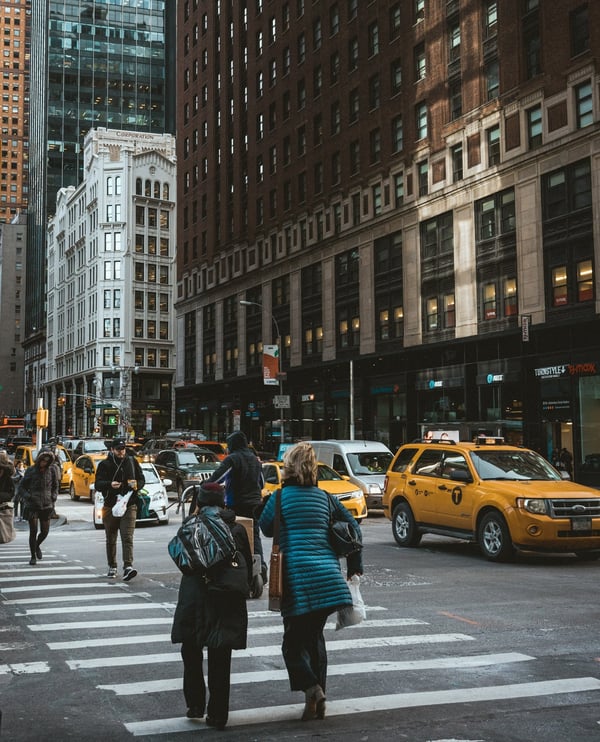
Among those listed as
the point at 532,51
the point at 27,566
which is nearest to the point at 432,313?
the point at 532,51

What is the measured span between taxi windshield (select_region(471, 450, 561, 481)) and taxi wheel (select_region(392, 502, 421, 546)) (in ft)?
6.34

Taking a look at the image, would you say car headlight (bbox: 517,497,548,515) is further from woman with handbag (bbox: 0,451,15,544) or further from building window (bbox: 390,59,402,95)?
building window (bbox: 390,59,402,95)

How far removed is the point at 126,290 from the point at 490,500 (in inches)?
3771

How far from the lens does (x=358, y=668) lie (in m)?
7.16

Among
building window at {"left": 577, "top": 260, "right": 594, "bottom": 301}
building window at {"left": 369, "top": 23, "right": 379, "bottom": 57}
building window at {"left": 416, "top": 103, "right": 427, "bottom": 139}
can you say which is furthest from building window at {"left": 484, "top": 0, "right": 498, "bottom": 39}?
building window at {"left": 577, "top": 260, "right": 594, "bottom": 301}

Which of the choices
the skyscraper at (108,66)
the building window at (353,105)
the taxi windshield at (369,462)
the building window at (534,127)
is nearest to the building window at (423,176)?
the building window at (534,127)

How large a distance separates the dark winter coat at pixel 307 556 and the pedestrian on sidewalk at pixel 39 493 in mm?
9273

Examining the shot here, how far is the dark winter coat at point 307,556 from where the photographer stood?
18.5 feet

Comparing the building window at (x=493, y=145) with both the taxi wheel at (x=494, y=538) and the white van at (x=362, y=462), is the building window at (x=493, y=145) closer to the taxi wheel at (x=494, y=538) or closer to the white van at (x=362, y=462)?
the white van at (x=362, y=462)

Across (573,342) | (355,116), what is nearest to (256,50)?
(355,116)

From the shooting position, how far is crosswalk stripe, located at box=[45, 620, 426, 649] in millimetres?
8172

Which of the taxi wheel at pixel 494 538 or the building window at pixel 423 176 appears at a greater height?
the building window at pixel 423 176

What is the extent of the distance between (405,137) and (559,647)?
4115cm

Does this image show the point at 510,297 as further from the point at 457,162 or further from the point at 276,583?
the point at 276,583
